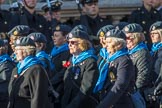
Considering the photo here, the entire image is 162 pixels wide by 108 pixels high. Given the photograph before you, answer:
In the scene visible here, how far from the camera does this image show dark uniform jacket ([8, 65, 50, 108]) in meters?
7.05

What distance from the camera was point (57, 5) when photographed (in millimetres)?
11547

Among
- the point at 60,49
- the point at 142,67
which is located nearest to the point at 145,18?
the point at 60,49

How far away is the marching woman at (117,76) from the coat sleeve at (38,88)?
588 millimetres

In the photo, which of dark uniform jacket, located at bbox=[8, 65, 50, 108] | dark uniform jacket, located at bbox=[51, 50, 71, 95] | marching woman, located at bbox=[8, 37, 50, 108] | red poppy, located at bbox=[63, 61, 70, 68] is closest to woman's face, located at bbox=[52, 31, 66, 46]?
dark uniform jacket, located at bbox=[51, 50, 71, 95]

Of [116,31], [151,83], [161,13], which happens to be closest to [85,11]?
[161,13]

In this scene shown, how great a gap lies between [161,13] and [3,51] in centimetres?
454

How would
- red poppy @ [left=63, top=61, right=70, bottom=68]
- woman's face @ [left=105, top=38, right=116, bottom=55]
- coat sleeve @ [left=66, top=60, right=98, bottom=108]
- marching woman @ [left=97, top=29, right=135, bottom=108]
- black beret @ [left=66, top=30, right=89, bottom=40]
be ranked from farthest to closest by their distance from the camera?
red poppy @ [left=63, top=61, right=70, bottom=68] < black beret @ [left=66, top=30, right=89, bottom=40] < coat sleeve @ [left=66, top=60, right=98, bottom=108] < woman's face @ [left=105, top=38, right=116, bottom=55] < marching woman @ [left=97, top=29, right=135, bottom=108]

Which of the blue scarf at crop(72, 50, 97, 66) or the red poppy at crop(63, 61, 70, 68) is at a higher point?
the blue scarf at crop(72, 50, 97, 66)

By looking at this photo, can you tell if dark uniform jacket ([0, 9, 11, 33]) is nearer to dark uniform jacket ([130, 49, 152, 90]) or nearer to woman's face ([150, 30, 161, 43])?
woman's face ([150, 30, 161, 43])

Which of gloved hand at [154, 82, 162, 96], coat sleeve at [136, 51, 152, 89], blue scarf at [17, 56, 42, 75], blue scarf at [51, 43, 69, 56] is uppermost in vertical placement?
blue scarf at [17, 56, 42, 75]

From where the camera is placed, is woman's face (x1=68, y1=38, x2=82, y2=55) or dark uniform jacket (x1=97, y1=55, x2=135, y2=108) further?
woman's face (x1=68, y1=38, x2=82, y2=55)

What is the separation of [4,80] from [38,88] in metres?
1.18

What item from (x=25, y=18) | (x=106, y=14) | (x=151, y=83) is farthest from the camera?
(x=106, y=14)

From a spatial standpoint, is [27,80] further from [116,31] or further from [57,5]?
[57,5]
